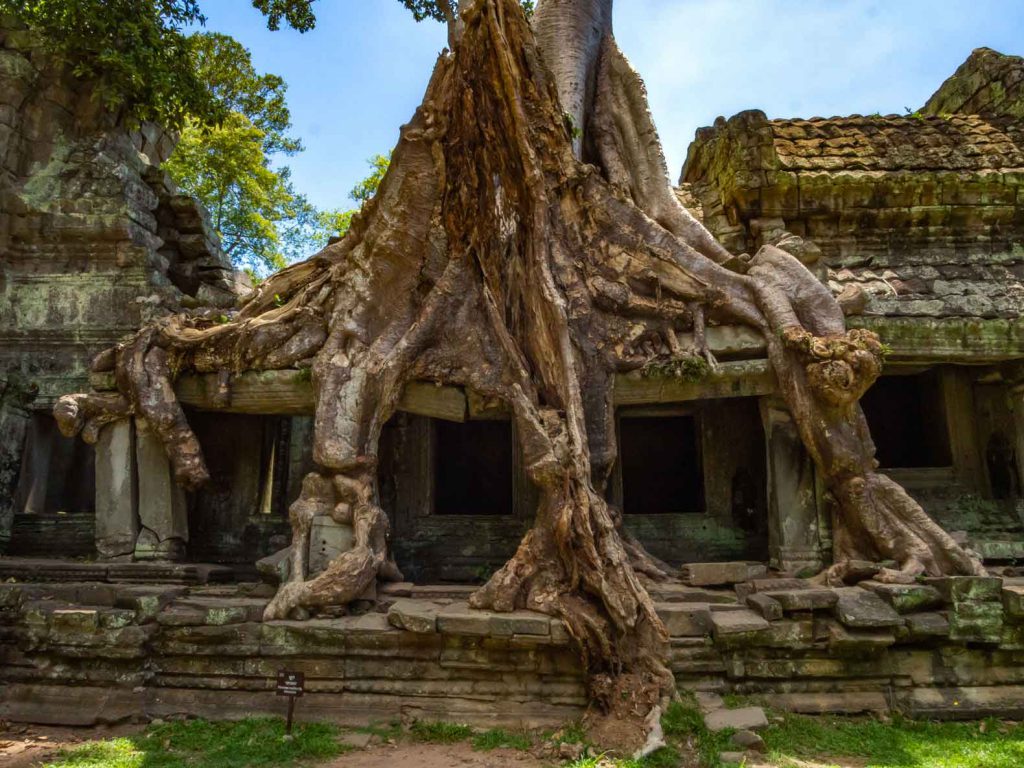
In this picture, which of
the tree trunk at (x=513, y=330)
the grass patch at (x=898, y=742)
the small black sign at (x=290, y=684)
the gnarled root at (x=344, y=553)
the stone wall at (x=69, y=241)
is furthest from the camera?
the stone wall at (x=69, y=241)

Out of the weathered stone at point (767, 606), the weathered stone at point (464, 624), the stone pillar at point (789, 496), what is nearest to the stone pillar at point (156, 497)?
the weathered stone at point (464, 624)

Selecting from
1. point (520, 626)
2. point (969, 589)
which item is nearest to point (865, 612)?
point (969, 589)

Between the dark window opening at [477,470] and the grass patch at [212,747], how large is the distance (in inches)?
191

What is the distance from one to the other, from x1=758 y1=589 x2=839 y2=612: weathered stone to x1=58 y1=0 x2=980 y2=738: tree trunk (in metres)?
0.60

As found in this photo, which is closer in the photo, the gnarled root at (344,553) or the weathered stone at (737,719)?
the weathered stone at (737,719)

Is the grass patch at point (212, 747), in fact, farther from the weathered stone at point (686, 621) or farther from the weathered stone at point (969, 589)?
the weathered stone at point (969, 589)

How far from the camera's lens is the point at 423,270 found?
634 cm

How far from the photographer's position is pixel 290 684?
435 cm

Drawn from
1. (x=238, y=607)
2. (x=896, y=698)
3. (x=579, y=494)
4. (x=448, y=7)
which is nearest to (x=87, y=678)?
(x=238, y=607)

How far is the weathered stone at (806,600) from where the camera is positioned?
15.5 ft

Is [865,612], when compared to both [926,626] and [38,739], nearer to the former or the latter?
[926,626]

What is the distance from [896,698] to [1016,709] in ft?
2.37

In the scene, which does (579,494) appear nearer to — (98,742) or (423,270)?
(423,270)

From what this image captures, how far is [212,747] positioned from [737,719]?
304cm
